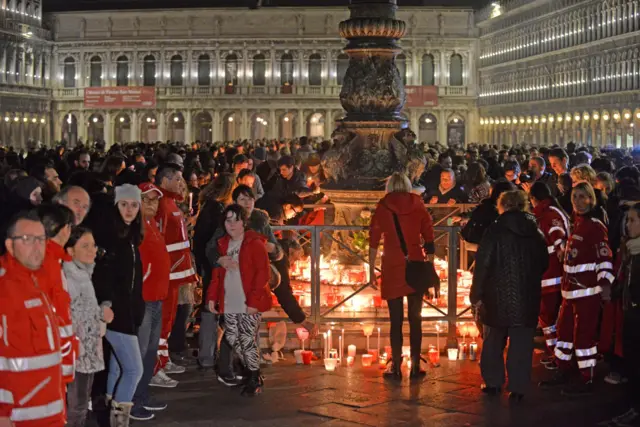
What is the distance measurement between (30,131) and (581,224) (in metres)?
77.0

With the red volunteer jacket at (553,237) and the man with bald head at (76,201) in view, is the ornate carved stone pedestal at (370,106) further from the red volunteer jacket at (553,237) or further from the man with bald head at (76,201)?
the man with bald head at (76,201)

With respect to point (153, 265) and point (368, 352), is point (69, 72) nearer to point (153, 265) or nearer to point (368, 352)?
point (368, 352)

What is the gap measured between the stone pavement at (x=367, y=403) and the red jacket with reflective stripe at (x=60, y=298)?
2.11 meters

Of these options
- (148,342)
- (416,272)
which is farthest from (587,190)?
(148,342)

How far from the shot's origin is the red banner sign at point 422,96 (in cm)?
5669

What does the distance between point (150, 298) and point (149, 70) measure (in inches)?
3194

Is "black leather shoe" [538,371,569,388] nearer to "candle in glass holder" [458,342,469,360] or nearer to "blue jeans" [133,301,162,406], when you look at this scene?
"candle in glass holder" [458,342,469,360]

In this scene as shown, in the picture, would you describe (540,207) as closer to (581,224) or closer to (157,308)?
(581,224)

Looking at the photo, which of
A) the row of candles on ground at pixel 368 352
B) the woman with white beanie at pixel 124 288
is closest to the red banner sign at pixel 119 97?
the row of candles on ground at pixel 368 352

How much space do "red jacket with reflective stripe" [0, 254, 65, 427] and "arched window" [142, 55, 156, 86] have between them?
275ft

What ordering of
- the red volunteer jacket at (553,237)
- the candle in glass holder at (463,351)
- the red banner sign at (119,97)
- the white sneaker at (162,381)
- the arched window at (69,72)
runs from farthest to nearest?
the arched window at (69,72) < the red banner sign at (119,97) < the candle in glass holder at (463,351) < the red volunteer jacket at (553,237) < the white sneaker at (162,381)

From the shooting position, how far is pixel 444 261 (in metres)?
14.4

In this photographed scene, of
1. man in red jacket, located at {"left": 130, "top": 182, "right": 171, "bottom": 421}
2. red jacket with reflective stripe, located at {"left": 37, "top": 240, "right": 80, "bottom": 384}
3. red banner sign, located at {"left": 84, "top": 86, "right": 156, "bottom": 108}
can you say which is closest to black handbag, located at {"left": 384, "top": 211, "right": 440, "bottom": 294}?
man in red jacket, located at {"left": 130, "top": 182, "right": 171, "bottom": 421}

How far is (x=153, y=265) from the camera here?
9.41 m
